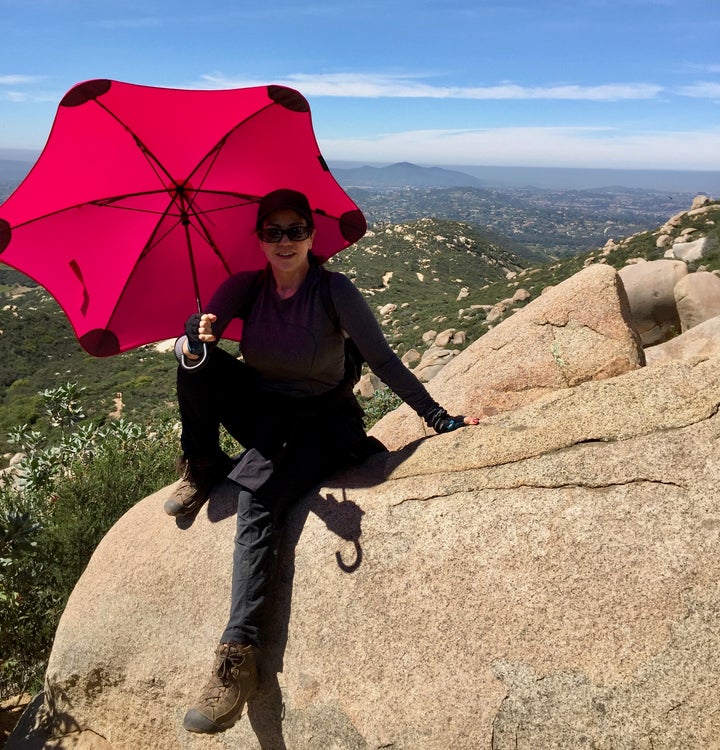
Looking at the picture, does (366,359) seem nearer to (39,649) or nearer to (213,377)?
(213,377)

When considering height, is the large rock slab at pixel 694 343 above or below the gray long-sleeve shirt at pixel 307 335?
below

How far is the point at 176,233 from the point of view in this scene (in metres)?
4.58

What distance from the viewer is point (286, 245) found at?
3.76 metres

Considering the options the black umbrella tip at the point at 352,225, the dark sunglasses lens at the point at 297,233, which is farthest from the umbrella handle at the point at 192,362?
the black umbrella tip at the point at 352,225

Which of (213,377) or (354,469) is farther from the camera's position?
(354,469)

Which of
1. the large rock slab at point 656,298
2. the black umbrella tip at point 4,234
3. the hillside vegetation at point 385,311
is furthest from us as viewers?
the hillside vegetation at point 385,311

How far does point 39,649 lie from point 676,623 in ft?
25.4

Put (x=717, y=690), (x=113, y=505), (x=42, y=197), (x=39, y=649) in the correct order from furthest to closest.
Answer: (x=113, y=505)
(x=39, y=649)
(x=42, y=197)
(x=717, y=690)

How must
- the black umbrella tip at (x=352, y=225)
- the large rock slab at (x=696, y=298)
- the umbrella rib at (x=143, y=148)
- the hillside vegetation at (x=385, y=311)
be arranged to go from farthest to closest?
the hillside vegetation at (x=385, y=311)
the large rock slab at (x=696, y=298)
the black umbrella tip at (x=352, y=225)
the umbrella rib at (x=143, y=148)

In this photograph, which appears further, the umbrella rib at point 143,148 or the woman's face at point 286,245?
the woman's face at point 286,245

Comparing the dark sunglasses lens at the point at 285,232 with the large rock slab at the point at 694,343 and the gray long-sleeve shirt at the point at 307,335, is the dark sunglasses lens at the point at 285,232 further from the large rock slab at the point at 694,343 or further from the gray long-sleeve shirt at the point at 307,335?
the large rock slab at the point at 694,343

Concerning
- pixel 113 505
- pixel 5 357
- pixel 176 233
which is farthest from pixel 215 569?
pixel 5 357

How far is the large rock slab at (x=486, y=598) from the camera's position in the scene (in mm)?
2953

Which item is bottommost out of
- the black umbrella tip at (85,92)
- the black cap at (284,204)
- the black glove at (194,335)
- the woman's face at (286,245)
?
the black glove at (194,335)
